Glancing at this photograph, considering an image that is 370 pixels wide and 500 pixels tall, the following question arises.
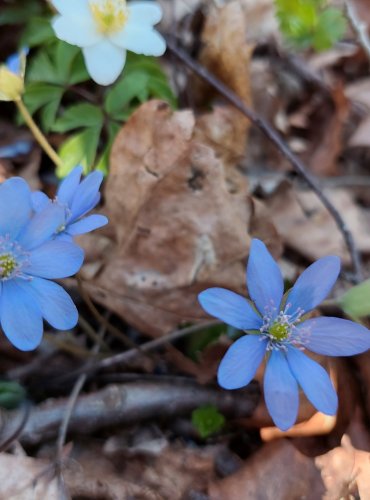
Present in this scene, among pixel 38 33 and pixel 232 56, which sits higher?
pixel 38 33

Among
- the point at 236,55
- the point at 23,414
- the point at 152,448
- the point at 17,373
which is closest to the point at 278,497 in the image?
the point at 152,448

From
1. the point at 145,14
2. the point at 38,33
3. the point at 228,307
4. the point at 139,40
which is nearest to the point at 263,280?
the point at 228,307

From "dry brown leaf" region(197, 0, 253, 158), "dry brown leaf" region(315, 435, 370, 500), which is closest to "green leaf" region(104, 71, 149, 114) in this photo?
"dry brown leaf" region(197, 0, 253, 158)

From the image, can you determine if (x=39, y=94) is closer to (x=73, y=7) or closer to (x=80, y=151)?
(x=80, y=151)

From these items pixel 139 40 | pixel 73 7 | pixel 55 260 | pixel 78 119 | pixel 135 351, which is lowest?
pixel 135 351

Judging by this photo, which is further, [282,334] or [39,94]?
[39,94]

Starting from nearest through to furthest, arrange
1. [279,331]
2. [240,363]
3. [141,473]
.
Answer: [240,363], [279,331], [141,473]
